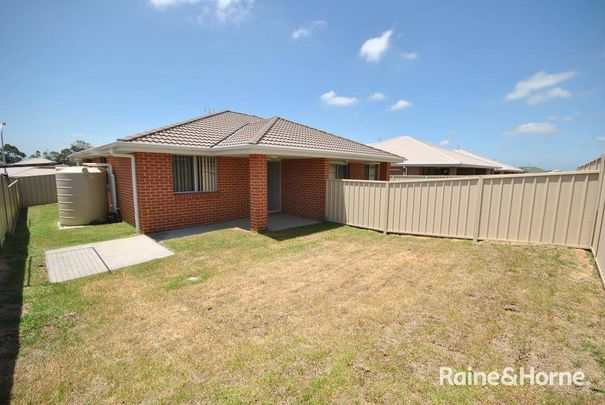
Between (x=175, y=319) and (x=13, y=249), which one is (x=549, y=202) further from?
(x=13, y=249)

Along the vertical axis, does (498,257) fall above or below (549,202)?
below

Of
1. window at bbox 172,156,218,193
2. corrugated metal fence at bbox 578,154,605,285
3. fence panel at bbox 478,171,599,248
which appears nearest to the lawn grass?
corrugated metal fence at bbox 578,154,605,285

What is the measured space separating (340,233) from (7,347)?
7325mm

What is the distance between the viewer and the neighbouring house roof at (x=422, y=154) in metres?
21.2

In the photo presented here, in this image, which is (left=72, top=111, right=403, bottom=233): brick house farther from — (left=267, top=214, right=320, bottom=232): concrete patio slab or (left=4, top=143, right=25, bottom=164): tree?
(left=4, top=143, right=25, bottom=164): tree

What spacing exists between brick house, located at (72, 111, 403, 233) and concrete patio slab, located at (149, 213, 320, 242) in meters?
0.33

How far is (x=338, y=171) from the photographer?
484 inches

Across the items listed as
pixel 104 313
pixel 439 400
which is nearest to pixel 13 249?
pixel 104 313

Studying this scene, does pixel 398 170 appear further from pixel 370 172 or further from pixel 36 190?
pixel 36 190

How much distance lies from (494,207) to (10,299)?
9874 mm

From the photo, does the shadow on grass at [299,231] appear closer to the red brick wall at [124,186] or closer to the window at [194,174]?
the window at [194,174]

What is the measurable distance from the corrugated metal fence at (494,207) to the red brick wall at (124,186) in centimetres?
778

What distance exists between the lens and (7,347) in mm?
3203

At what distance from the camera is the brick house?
846 centimetres
